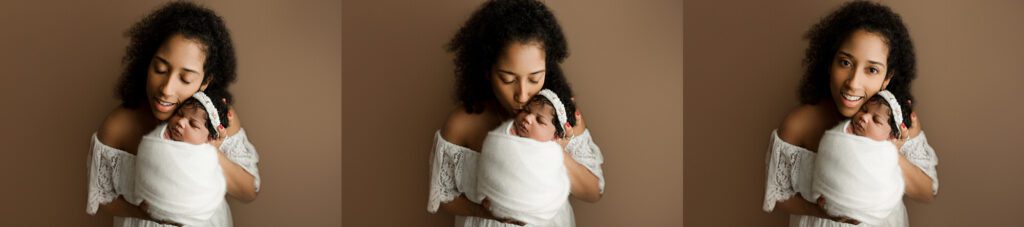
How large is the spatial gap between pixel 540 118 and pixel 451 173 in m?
0.27

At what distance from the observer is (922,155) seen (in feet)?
7.07

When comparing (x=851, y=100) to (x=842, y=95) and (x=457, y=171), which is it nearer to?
(x=842, y=95)

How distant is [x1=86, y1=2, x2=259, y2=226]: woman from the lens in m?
2.21

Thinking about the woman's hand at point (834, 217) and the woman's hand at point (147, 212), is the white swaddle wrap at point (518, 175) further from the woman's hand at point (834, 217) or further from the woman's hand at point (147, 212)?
the woman's hand at point (147, 212)

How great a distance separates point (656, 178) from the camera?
2445 mm

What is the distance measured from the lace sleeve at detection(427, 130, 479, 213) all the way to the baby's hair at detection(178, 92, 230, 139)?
559 mm

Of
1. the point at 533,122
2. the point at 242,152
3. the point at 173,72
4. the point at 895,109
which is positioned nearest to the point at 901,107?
the point at 895,109

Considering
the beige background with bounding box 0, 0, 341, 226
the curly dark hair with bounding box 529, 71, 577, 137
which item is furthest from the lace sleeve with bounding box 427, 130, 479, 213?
the beige background with bounding box 0, 0, 341, 226

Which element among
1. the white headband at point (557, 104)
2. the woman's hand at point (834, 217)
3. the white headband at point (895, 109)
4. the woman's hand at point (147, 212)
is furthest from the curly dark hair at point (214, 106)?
the white headband at point (895, 109)

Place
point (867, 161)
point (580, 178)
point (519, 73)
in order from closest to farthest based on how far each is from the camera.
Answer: point (867, 161)
point (519, 73)
point (580, 178)

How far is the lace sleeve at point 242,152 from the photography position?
2.33 metres

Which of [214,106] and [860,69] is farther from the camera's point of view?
[214,106]

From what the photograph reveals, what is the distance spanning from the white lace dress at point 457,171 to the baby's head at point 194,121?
57cm

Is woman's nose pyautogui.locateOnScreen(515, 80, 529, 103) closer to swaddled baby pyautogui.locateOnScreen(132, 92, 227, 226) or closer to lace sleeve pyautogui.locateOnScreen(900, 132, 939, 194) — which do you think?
swaddled baby pyautogui.locateOnScreen(132, 92, 227, 226)
